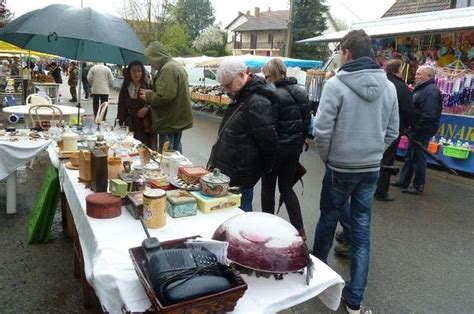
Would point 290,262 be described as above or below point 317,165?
above

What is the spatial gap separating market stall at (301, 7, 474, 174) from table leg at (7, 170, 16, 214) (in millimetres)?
5442

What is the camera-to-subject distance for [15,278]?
3.00 meters

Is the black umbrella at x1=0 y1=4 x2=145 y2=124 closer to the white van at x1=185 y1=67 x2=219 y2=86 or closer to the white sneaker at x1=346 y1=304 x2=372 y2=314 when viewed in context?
the white sneaker at x1=346 y1=304 x2=372 y2=314

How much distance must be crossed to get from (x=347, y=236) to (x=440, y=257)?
3.17 feet

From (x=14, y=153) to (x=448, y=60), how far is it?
780 cm

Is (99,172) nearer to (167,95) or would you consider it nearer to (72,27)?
(72,27)

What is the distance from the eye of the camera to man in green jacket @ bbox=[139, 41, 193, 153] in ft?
14.5

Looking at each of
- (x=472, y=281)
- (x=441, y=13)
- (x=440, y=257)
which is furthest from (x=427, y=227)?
(x=441, y=13)

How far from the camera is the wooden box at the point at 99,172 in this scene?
7.38 ft

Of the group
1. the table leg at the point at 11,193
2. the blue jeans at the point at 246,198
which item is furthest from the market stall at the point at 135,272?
the table leg at the point at 11,193

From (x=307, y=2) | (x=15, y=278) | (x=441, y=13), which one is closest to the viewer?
(x=15, y=278)

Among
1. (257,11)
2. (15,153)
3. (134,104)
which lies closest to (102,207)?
(15,153)

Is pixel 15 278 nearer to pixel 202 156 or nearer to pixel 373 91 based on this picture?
pixel 373 91

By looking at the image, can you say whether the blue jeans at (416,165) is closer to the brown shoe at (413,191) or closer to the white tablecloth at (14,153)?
the brown shoe at (413,191)
